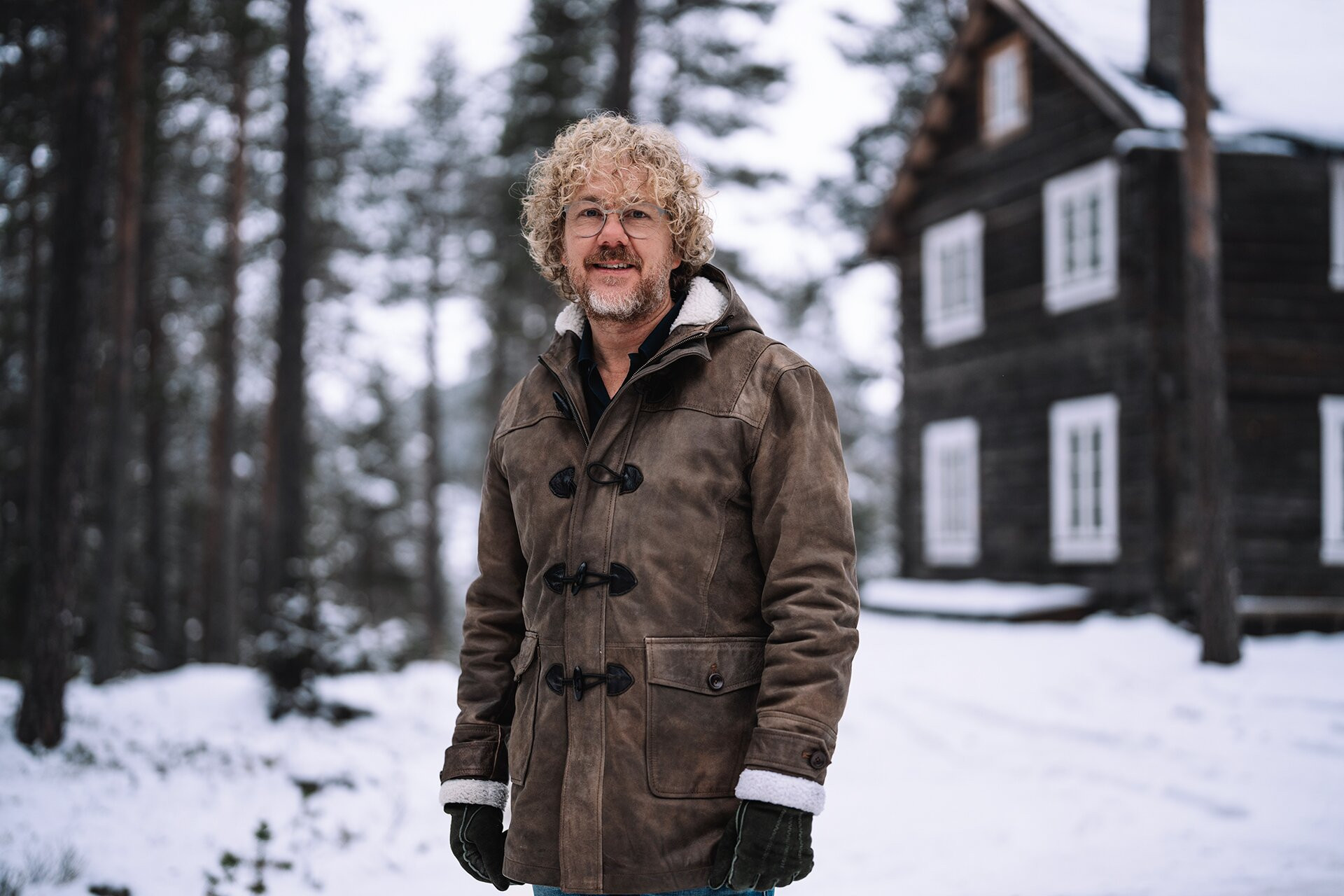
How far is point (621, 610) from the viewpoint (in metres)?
2.55

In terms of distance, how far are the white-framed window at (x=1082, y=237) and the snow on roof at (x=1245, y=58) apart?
132 centimetres

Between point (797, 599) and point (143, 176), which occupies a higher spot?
point (143, 176)

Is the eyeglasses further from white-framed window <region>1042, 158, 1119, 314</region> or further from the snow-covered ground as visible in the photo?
white-framed window <region>1042, 158, 1119, 314</region>

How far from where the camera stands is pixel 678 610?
253 cm

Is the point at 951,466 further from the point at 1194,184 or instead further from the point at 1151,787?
the point at 1151,787

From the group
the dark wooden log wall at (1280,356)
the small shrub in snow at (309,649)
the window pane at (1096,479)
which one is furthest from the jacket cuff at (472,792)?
the dark wooden log wall at (1280,356)

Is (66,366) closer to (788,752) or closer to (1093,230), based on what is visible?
(788,752)

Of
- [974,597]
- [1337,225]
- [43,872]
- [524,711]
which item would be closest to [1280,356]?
[1337,225]

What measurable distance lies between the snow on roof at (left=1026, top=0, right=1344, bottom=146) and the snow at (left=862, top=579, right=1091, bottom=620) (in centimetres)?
620

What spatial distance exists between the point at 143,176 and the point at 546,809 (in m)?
17.8

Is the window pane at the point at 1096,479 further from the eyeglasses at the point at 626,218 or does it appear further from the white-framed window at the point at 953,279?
the eyeglasses at the point at 626,218

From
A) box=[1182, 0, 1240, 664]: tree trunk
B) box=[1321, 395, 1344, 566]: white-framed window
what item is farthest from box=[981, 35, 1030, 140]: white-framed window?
box=[1321, 395, 1344, 566]: white-framed window

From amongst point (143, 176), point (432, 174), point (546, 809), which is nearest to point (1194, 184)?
point (546, 809)

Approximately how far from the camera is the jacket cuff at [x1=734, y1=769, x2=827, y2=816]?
2.34m
